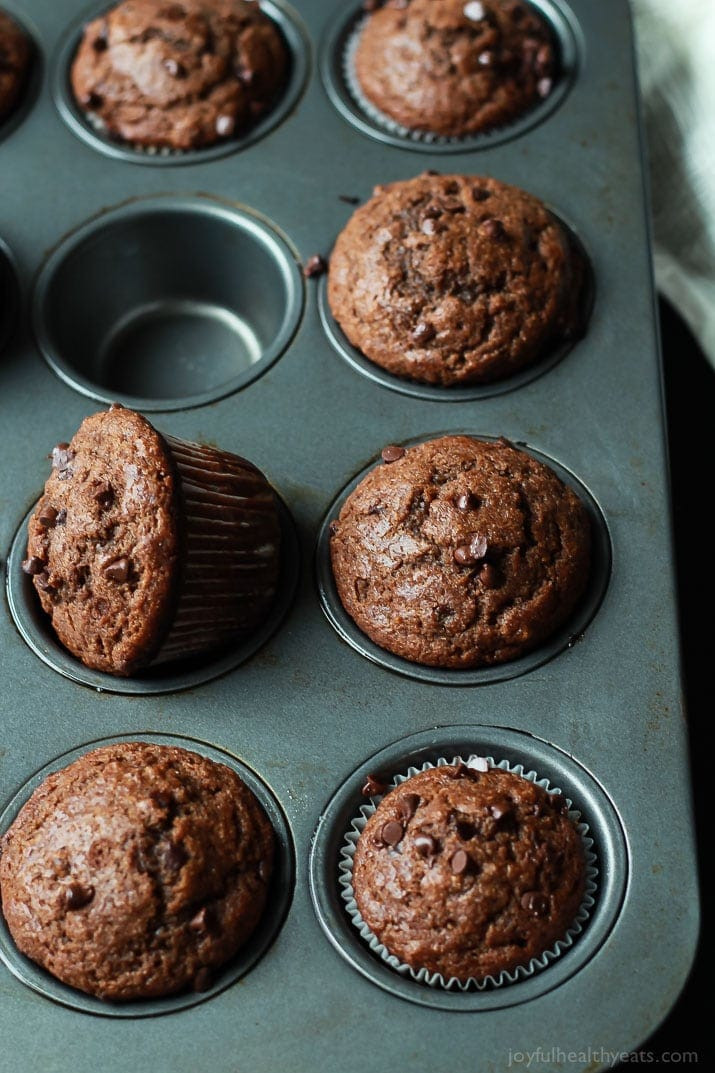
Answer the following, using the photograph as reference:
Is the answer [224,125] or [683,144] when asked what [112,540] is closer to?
[224,125]

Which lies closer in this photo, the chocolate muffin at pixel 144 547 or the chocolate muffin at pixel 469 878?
the chocolate muffin at pixel 469 878

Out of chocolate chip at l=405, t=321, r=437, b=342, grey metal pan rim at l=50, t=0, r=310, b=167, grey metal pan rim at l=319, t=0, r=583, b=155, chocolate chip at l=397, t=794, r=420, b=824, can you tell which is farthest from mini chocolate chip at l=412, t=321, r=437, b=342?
chocolate chip at l=397, t=794, r=420, b=824

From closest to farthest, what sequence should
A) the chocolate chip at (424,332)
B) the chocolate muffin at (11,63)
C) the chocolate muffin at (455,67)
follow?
the chocolate chip at (424,332) < the chocolate muffin at (455,67) < the chocolate muffin at (11,63)

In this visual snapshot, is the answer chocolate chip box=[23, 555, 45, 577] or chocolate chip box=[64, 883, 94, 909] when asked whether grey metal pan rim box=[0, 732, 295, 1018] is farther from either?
chocolate chip box=[23, 555, 45, 577]

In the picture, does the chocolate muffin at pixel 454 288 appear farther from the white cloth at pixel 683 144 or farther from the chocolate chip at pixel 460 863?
the chocolate chip at pixel 460 863

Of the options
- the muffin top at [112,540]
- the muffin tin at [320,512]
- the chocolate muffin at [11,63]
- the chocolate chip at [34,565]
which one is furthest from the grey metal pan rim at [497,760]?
the chocolate muffin at [11,63]

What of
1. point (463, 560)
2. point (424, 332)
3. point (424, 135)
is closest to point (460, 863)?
point (463, 560)
